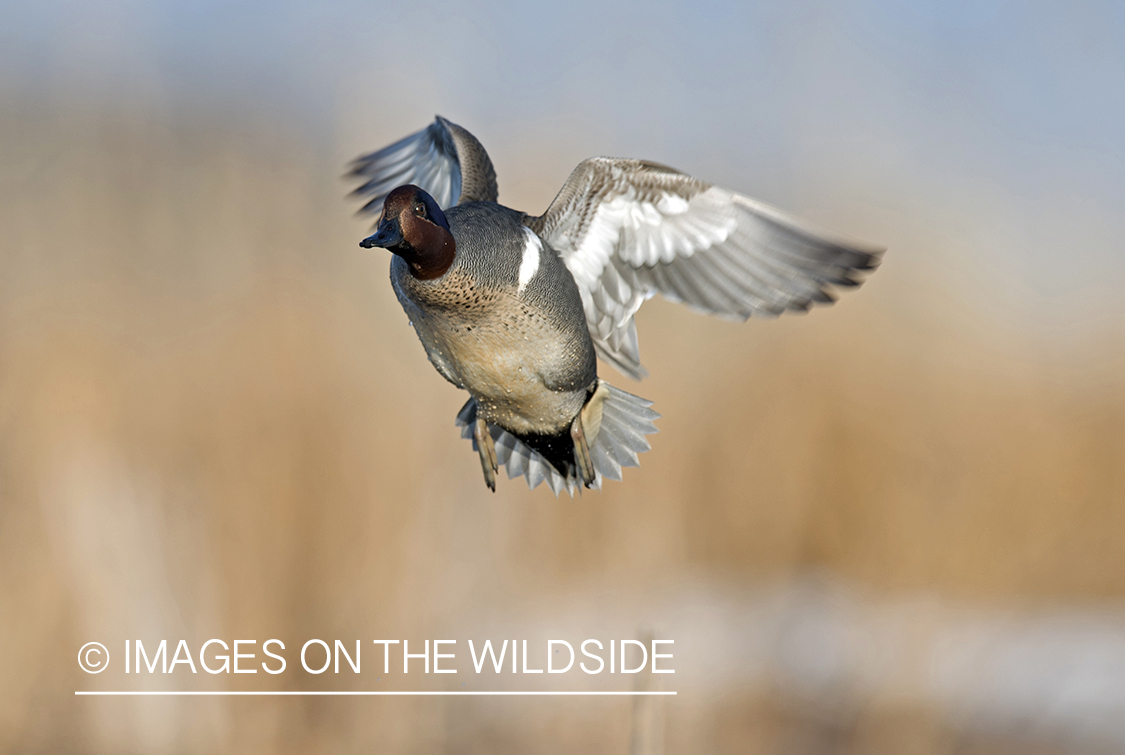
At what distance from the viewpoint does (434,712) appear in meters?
3.25

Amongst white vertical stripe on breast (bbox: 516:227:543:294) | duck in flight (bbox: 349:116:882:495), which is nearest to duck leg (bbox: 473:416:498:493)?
duck in flight (bbox: 349:116:882:495)

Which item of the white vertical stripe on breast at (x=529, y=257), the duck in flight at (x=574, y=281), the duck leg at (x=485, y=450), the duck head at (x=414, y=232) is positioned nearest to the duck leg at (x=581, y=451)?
the duck in flight at (x=574, y=281)

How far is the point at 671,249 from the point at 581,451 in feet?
1.23

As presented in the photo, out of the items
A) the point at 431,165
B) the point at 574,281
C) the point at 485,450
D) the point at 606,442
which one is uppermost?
the point at 431,165

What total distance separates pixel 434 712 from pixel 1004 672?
242 cm

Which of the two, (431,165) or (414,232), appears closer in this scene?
(414,232)

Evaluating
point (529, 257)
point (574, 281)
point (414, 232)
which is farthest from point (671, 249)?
point (414, 232)

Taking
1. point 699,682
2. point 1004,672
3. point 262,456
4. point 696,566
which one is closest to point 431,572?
point 262,456

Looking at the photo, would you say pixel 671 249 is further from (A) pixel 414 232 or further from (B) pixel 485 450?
(A) pixel 414 232

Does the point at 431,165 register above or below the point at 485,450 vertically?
above

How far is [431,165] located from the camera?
187cm

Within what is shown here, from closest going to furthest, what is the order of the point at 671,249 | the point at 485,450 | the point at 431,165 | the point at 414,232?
the point at 414,232 < the point at 485,450 < the point at 671,249 < the point at 431,165

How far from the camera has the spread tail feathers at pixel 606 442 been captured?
4.83ft

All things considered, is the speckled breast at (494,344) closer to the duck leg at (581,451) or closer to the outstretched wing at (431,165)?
the duck leg at (581,451)
